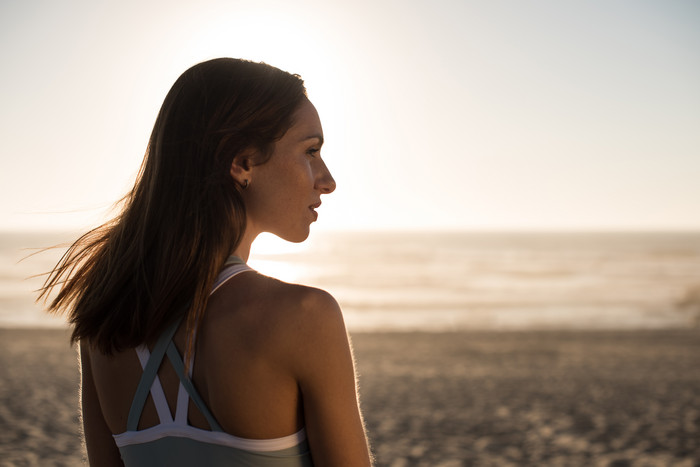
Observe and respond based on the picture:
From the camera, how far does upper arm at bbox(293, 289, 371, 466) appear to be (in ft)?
4.11

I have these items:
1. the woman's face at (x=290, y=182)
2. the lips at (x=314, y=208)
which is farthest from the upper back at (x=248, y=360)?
the lips at (x=314, y=208)

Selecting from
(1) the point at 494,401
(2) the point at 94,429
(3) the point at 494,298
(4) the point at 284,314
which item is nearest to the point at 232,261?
(4) the point at 284,314

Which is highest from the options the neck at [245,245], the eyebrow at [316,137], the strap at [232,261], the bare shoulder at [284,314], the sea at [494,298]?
the eyebrow at [316,137]

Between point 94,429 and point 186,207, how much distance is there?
759 mm

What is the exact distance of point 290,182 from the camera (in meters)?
1.55

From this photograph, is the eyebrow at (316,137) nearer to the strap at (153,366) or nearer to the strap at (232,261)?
the strap at (232,261)

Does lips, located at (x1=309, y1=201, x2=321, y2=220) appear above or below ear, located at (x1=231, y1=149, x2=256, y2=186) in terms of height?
below

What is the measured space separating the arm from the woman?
0.01 metres

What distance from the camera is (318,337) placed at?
1.26 meters

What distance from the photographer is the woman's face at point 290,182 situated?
1.52 metres

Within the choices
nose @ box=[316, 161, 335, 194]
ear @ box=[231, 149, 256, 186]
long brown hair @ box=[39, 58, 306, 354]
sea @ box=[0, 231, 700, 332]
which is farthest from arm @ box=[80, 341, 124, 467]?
sea @ box=[0, 231, 700, 332]

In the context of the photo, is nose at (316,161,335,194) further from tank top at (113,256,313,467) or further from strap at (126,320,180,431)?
strap at (126,320,180,431)

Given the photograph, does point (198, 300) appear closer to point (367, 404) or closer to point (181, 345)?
point (181, 345)

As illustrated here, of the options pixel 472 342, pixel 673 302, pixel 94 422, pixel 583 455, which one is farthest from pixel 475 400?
pixel 673 302
